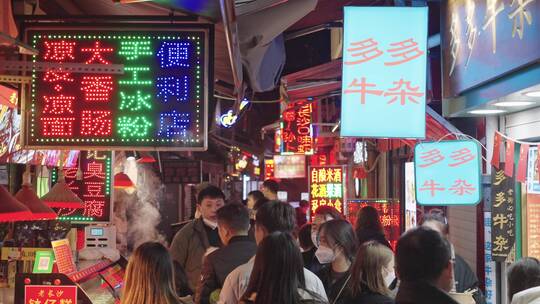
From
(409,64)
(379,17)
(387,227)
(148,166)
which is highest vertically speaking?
(379,17)

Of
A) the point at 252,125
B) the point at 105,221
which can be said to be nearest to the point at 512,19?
the point at 105,221

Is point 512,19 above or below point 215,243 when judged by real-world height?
above

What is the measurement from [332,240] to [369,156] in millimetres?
13327

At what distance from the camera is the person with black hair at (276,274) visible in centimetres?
452

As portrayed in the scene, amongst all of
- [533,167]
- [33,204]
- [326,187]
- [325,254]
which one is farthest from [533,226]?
[326,187]

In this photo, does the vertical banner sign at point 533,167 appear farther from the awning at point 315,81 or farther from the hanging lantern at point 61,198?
the hanging lantern at point 61,198

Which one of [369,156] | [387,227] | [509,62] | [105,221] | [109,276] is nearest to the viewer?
[509,62]

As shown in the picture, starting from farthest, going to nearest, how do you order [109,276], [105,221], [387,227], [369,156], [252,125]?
[252,125], [369,156], [387,227], [105,221], [109,276]

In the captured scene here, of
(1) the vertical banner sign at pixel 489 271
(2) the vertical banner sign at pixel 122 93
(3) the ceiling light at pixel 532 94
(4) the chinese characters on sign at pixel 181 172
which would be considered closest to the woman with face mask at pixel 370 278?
(2) the vertical banner sign at pixel 122 93

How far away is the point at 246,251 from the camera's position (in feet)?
19.3

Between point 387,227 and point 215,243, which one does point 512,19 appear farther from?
point 387,227

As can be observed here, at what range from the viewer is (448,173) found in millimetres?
8359

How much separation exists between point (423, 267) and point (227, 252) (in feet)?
8.34

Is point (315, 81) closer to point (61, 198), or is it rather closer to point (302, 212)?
point (61, 198)
